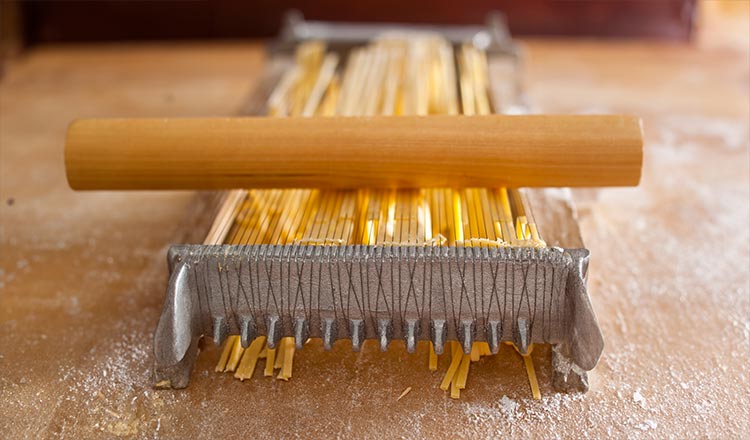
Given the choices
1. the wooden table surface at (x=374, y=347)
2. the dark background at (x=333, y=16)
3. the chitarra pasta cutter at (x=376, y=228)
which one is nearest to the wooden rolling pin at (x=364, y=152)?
the chitarra pasta cutter at (x=376, y=228)

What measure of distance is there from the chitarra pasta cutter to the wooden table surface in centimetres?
9

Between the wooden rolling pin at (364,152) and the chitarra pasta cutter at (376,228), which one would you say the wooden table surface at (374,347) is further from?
the wooden rolling pin at (364,152)

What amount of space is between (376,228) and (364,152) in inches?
8.8

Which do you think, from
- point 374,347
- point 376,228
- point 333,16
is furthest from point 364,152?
point 333,16

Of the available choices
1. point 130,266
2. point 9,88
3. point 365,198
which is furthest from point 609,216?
point 9,88

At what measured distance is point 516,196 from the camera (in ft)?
7.53

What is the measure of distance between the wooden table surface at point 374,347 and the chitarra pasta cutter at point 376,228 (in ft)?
0.30

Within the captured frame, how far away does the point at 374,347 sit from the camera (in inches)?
83.3

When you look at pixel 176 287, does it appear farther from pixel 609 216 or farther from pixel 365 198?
pixel 609 216

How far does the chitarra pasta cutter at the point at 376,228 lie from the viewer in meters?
1.86

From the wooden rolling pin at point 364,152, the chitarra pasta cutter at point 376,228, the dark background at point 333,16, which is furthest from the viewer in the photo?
the dark background at point 333,16

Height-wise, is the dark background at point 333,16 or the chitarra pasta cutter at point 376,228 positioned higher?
the chitarra pasta cutter at point 376,228

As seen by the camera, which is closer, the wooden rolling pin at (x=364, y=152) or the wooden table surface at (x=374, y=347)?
the wooden table surface at (x=374, y=347)

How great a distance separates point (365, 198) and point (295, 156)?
0.79ft
